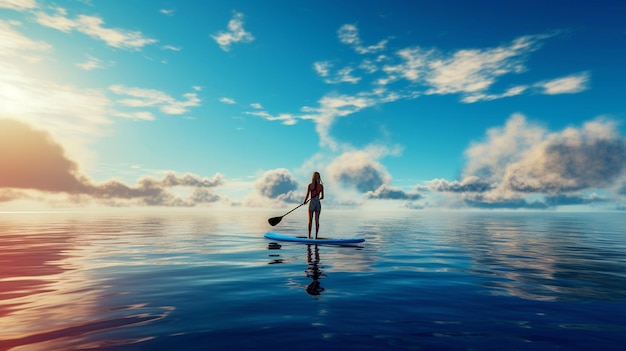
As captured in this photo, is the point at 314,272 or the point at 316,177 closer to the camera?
the point at 314,272

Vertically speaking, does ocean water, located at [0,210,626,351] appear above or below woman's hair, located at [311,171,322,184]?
below

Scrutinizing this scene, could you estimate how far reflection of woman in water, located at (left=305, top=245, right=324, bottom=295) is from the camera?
8.86 metres

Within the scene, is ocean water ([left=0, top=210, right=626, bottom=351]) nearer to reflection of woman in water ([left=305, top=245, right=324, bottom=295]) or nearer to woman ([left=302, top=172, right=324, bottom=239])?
reflection of woman in water ([left=305, top=245, right=324, bottom=295])

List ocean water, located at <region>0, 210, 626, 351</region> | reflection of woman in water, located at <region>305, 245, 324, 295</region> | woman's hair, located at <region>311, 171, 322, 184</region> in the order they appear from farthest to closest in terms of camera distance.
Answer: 1. woman's hair, located at <region>311, 171, 322, 184</region>
2. reflection of woman in water, located at <region>305, 245, 324, 295</region>
3. ocean water, located at <region>0, 210, 626, 351</region>

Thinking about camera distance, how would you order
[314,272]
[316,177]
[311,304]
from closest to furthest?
[311,304], [314,272], [316,177]

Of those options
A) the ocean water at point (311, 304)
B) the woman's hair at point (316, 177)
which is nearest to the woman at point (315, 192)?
the woman's hair at point (316, 177)

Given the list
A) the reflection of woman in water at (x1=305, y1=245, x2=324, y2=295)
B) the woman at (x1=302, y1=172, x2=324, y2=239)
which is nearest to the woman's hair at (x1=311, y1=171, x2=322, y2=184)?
the woman at (x1=302, y1=172, x2=324, y2=239)

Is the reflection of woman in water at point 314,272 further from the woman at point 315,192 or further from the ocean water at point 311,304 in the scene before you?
the woman at point 315,192

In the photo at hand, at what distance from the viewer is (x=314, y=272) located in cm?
1137

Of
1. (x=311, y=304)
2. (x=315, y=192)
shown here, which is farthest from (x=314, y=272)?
(x=315, y=192)

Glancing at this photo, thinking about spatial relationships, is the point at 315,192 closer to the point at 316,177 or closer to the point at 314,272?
the point at 316,177

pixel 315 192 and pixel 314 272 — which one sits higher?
pixel 315 192

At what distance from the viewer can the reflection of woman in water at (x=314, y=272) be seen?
886 cm

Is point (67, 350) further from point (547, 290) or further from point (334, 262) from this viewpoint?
point (547, 290)
